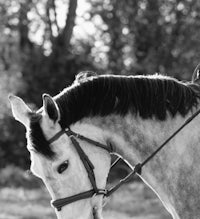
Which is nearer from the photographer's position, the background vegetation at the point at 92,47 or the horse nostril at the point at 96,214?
the horse nostril at the point at 96,214

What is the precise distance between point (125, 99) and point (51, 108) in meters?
0.54

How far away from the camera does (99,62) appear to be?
73.7ft

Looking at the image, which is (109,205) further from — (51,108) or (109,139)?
(51,108)

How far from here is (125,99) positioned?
3.79 metres

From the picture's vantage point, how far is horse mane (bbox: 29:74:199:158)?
148 inches

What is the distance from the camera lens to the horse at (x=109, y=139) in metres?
3.68

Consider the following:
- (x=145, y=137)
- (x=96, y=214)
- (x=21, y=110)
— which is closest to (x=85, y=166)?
(x=96, y=214)

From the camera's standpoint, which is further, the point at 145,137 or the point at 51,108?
the point at 145,137

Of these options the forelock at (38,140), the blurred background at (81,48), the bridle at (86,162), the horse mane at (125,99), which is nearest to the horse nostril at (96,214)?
the bridle at (86,162)

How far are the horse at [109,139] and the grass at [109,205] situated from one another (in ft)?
27.1

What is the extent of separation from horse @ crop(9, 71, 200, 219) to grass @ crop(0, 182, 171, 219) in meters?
8.26

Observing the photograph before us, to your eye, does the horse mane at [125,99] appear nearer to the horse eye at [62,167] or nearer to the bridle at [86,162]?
the bridle at [86,162]

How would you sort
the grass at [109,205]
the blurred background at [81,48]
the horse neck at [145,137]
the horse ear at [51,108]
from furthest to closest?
the blurred background at [81,48] → the grass at [109,205] → the horse neck at [145,137] → the horse ear at [51,108]

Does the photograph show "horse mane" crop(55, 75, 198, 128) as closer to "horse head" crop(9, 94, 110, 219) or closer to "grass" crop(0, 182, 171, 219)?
"horse head" crop(9, 94, 110, 219)
